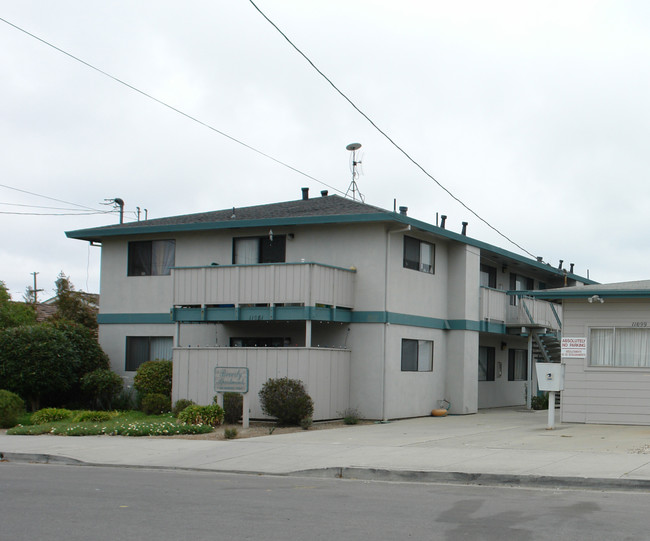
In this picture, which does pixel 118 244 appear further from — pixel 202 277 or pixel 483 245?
pixel 483 245

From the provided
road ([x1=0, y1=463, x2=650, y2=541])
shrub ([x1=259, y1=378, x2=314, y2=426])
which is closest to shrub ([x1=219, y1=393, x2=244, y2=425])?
shrub ([x1=259, y1=378, x2=314, y2=426])

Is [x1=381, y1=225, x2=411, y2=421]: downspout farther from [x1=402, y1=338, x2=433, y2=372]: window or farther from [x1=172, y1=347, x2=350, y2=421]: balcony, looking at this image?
[x1=402, y1=338, x2=433, y2=372]: window

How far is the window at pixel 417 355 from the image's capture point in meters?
25.5

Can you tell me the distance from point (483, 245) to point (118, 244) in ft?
40.8

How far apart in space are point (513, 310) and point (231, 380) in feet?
44.9

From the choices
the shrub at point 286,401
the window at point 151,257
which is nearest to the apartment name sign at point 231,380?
the shrub at point 286,401

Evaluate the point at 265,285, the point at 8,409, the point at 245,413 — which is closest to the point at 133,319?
the point at 8,409

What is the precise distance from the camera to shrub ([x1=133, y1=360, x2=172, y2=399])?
83.4ft

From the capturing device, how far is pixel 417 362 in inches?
1029

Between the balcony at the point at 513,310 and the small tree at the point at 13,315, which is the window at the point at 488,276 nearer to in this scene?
the balcony at the point at 513,310

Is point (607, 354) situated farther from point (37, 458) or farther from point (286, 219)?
point (37, 458)

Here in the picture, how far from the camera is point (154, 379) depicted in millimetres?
25516

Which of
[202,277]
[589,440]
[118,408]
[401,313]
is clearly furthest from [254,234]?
[589,440]

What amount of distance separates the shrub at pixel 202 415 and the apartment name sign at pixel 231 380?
0.70 metres
